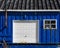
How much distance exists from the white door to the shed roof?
3.42ft

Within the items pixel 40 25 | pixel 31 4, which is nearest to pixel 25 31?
pixel 40 25

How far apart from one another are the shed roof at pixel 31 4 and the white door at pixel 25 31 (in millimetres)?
1044

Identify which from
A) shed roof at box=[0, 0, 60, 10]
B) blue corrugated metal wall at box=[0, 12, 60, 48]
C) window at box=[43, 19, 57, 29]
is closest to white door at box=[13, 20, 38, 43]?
blue corrugated metal wall at box=[0, 12, 60, 48]

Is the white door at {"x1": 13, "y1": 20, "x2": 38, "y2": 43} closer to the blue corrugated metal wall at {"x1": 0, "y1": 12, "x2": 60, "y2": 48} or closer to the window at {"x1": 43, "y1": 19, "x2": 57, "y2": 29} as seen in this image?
the blue corrugated metal wall at {"x1": 0, "y1": 12, "x2": 60, "y2": 48}

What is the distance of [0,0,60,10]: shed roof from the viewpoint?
55.0ft

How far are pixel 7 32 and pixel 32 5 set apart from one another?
9.01 feet

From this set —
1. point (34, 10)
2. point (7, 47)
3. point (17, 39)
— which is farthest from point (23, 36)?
point (7, 47)

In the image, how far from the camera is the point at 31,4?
57.7 ft

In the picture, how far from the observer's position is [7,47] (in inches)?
431

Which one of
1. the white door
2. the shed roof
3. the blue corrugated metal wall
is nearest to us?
the blue corrugated metal wall

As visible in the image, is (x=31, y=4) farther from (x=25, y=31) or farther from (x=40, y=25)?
(x=25, y=31)

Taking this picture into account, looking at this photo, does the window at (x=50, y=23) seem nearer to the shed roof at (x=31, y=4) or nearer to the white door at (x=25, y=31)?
the white door at (x=25, y=31)

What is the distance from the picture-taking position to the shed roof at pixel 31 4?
55.0ft

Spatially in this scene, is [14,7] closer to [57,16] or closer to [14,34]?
[14,34]
